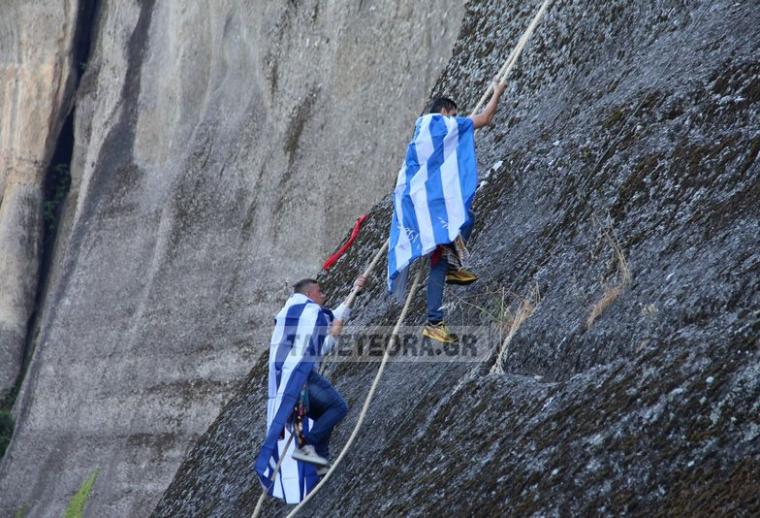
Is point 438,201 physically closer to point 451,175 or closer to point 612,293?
point 451,175

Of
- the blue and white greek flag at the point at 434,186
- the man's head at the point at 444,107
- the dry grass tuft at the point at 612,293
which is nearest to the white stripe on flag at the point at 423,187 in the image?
the blue and white greek flag at the point at 434,186

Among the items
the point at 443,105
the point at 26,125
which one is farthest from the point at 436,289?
the point at 26,125

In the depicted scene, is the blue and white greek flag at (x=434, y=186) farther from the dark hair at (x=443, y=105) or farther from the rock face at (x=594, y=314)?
the rock face at (x=594, y=314)

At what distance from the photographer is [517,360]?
251 inches

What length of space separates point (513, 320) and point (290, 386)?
136 cm

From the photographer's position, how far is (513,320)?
22.2 feet

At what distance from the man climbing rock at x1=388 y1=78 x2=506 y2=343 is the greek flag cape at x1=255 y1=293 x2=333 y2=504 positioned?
1.83ft

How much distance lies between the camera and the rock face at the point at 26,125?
78.1 ft

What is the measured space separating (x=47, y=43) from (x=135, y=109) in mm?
3276

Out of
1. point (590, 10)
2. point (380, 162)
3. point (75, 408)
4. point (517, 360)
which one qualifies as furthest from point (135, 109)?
point (517, 360)

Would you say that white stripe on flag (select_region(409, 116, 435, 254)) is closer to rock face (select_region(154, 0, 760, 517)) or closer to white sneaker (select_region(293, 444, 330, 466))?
rock face (select_region(154, 0, 760, 517))

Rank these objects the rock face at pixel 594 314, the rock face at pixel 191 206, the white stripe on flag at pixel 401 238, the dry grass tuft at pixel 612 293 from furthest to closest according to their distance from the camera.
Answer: the rock face at pixel 191 206
the white stripe on flag at pixel 401 238
the dry grass tuft at pixel 612 293
the rock face at pixel 594 314

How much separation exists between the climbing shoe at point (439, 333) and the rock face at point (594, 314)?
0.15 metres

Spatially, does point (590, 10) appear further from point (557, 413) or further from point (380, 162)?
point (380, 162)
